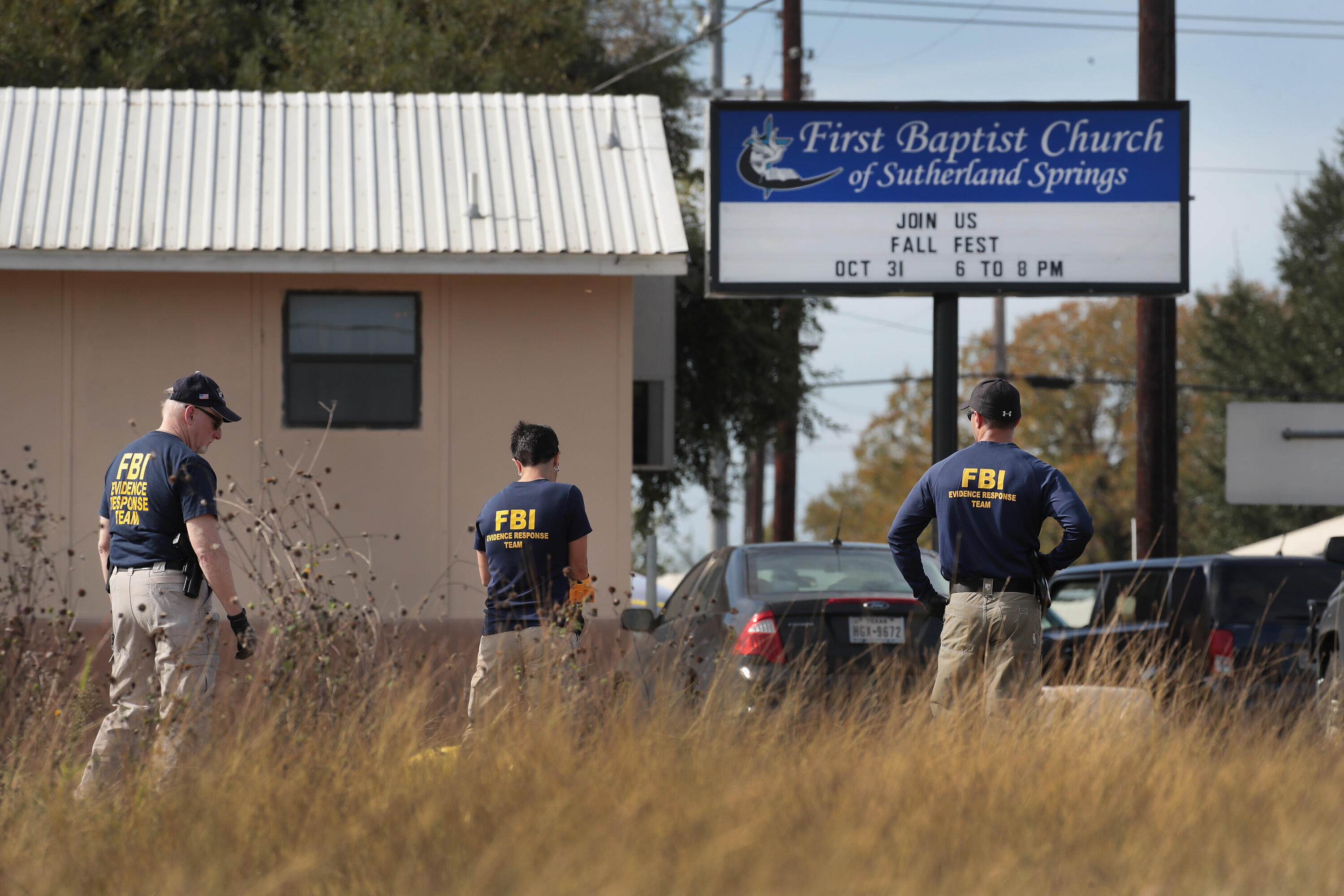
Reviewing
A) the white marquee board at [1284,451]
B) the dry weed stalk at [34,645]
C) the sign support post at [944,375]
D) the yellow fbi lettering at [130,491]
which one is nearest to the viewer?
the dry weed stalk at [34,645]

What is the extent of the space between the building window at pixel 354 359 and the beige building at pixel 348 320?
0.02 metres

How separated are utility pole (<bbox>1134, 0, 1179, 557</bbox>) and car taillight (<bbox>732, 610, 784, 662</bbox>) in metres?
8.65

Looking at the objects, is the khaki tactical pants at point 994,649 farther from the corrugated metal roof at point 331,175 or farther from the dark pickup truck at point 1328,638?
the corrugated metal roof at point 331,175

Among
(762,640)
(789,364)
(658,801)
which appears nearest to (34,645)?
(762,640)

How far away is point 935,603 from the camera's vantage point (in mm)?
6359

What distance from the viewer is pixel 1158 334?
50.1ft

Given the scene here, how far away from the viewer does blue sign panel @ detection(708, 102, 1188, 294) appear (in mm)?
9445

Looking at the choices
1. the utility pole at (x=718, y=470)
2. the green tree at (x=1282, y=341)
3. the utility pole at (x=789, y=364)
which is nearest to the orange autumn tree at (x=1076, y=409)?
the green tree at (x=1282, y=341)

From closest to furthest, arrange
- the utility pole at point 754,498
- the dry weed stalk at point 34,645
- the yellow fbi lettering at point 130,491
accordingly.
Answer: the dry weed stalk at point 34,645 → the yellow fbi lettering at point 130,491 → the utility pole at point 754,498

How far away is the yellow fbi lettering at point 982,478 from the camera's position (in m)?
6.11

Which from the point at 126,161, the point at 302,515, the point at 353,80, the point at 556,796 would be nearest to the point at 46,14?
the point at 353,80

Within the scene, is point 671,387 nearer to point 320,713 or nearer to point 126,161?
point 126,161

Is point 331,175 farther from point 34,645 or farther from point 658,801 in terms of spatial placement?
point 658,801

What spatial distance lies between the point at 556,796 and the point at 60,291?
24.9 ft
